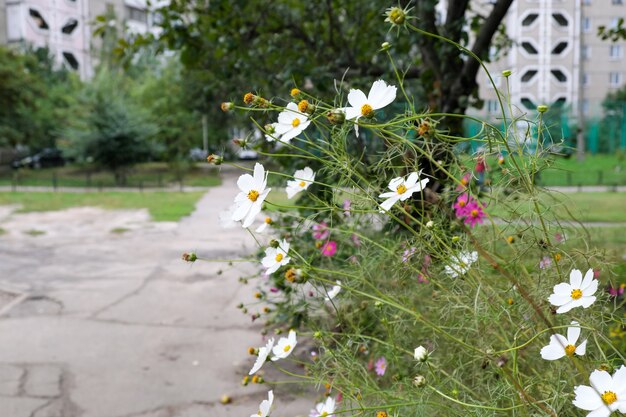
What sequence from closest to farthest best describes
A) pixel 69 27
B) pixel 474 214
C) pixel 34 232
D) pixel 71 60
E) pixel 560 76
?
pixel 474 214 < pixel 34 232 < pixel 560 76 < pixel 69 27 < pixel 71 60

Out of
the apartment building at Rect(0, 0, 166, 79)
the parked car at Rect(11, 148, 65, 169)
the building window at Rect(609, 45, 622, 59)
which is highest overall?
the apartment building at Rect(0, 0, 166, 79)

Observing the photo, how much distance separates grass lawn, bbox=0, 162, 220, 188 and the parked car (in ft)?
2.78

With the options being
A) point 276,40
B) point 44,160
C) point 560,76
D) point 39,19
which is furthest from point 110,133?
point 39,19

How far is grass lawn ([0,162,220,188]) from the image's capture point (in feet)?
A: 68.1

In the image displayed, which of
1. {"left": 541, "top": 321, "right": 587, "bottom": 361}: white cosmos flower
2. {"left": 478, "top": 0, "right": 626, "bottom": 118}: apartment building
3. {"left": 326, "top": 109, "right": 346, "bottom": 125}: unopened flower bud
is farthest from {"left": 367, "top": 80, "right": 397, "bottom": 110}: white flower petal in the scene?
{"left": 478, "top": 0, "right": 626, "bottom": 118}: apartment building

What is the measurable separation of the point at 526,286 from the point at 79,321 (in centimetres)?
411

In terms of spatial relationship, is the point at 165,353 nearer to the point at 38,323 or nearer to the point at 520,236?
the point at 38,323

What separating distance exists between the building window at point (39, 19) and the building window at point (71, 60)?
6.32 ft

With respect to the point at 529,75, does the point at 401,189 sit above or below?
below

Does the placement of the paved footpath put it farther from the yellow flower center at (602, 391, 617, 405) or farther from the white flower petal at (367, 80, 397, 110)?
the yellow flower center at (602, 391, 617, 405)

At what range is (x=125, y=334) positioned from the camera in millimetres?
4359

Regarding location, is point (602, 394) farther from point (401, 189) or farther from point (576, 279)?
point (401, 189)

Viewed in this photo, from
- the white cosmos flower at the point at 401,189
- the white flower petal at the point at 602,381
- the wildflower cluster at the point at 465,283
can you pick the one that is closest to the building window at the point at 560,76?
the wildflower cluster at the point at 465,283

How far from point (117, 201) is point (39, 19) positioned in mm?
25401
